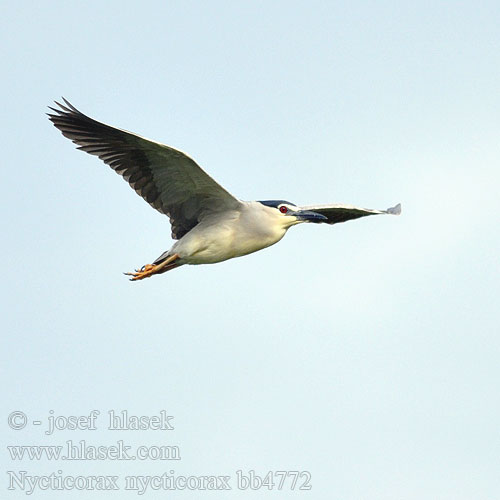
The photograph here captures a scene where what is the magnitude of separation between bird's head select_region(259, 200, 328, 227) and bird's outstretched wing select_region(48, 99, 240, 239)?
23.3 inches

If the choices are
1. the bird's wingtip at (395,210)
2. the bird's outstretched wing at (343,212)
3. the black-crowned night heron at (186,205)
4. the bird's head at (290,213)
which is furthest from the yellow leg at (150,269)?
the bird's wingtip at (395,210)

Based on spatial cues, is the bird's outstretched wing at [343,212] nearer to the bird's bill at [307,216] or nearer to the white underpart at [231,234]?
the bird's bill at [307,216]

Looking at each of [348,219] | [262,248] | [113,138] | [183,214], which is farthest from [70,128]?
[348,219]

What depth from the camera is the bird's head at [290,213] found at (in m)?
15.3

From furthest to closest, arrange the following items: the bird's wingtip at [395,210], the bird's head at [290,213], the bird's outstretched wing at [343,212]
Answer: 1. the bird's wingtip at [395,210]
2. the bird's outstretched wing at [343,212]
3. the bird's head at [290,213]

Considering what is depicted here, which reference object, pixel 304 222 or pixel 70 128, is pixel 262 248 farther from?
pixel 70 128

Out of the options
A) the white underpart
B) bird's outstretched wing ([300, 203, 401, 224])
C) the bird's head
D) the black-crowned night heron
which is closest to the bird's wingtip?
bird's outstretched wing ([300, 203, 401, 224])

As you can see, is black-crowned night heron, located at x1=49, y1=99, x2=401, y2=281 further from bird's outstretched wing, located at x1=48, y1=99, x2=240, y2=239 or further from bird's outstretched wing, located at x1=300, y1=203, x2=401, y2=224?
bird's outstretched wing, located at x1=300, y1=203, x2=401, y2=224

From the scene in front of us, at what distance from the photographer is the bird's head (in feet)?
50.3

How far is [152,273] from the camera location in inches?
601

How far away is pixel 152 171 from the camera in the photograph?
14891 millimetres

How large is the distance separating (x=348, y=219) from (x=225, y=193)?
3354 mm

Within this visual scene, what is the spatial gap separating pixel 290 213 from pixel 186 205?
56.5 inches

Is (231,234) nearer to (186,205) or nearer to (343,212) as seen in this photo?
(186,205)
